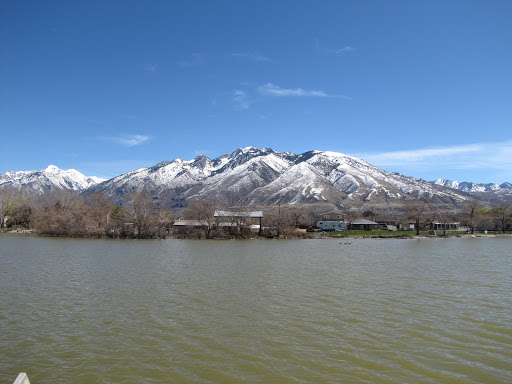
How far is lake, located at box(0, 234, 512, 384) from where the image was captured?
1120 cm

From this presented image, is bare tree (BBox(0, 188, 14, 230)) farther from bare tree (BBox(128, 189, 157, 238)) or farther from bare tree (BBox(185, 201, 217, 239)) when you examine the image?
bare tree (BBox(185, 201, 217, 239))

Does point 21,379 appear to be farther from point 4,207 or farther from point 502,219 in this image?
point 502,219

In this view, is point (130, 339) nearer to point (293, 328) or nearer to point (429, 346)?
point (293, 328)

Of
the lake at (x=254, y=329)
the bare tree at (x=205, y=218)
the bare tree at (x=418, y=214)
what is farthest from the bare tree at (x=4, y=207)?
the bare tree at (x=418, y=214)

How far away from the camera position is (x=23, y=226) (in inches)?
4660

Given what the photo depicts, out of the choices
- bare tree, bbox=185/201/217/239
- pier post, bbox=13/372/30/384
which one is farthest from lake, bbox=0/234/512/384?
bare tree, bbox=185/201/217/239

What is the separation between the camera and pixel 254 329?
49.5ft

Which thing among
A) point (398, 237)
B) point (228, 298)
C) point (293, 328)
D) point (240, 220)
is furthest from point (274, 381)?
point (398, 237)

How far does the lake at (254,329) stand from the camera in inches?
441

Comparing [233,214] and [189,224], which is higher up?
[233,214]

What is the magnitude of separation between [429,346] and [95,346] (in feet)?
43.1

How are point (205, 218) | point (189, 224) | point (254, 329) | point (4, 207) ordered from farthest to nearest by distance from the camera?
point (4, 207) → point (189, 224) → point (205, 218) → point (254, 329)

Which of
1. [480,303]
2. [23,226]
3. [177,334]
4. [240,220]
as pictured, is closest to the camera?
[177,334]

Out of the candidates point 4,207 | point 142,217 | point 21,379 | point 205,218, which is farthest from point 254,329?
point 4,207
